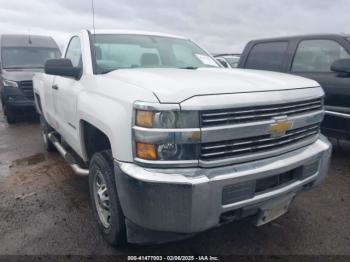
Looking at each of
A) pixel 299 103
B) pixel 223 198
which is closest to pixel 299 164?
pixel 299 103

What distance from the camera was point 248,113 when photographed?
86.3 inches

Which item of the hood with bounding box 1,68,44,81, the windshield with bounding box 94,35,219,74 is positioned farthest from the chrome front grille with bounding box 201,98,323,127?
the hood with bounding box 1,68,44,81

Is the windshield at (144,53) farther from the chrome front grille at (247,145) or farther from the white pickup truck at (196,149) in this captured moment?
the chrome front grille at (247,145)

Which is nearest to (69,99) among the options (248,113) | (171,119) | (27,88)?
(171,119)

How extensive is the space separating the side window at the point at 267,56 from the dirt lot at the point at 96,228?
71.2 inches

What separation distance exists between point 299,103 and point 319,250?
4.02 feet

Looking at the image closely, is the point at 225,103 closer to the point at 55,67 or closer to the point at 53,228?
the point at 55,67

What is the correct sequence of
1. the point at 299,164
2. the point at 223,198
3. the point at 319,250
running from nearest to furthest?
the point at 223,198 → the point at 299,164 → the point at 319,250

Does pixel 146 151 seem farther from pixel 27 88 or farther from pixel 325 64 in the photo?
pixel 27 88

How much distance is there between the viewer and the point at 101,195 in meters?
2.77

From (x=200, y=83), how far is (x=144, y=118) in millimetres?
486

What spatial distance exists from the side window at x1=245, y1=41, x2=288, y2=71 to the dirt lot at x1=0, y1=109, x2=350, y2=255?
181cm

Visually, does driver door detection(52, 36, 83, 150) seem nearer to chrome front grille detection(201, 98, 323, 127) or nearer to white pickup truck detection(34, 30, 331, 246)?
white pickup truck detection(34, 30, 331, 246)

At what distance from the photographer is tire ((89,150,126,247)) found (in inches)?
96.8
